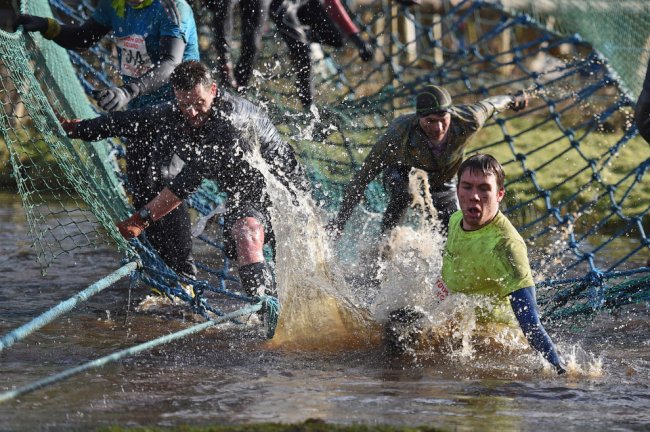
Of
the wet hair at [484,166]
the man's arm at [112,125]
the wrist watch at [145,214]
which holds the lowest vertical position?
the wrist watch at [145,214]

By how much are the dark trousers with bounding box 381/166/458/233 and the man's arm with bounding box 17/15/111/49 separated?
1782mm

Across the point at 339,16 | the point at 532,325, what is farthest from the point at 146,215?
the point at 339,16

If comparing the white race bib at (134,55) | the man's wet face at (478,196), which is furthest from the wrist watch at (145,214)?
the man's wet face at (478,196)

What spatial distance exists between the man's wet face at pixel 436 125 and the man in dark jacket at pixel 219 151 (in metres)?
0.67

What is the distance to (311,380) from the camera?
4.55m

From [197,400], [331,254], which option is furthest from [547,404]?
[331,254]

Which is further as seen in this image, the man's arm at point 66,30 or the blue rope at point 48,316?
the man's arm at point 66,30

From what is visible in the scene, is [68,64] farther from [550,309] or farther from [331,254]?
[550,309]

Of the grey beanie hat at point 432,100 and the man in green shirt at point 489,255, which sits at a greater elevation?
the grey beanie hat at point 432,100

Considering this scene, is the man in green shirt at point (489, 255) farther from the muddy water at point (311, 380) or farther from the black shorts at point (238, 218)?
the black shorts at point (238, 218)

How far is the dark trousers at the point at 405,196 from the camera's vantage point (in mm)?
5789

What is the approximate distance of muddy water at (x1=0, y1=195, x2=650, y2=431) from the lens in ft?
13.0

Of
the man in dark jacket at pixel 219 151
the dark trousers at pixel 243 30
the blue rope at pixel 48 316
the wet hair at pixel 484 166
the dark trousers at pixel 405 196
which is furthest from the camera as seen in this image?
the dark trousers at pixel 243 30

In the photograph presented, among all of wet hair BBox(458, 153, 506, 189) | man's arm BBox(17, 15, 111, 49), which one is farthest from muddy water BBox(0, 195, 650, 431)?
man's arm BBox(17, 15, 111, 49)
